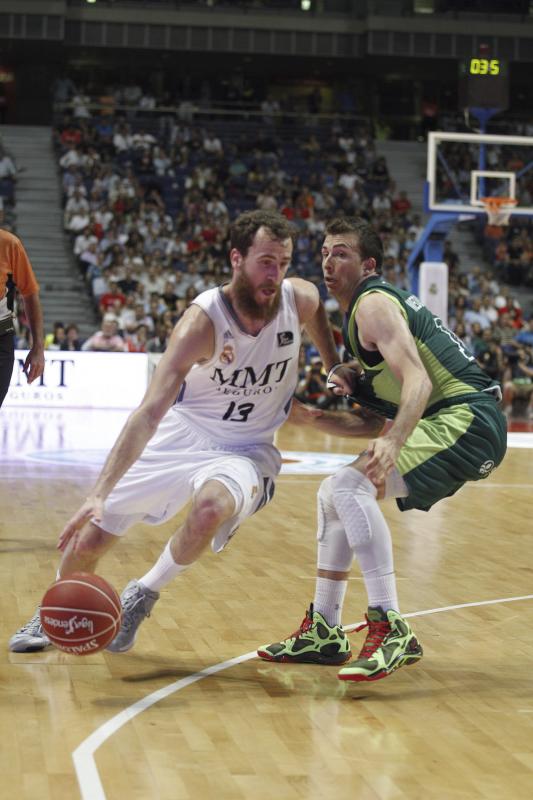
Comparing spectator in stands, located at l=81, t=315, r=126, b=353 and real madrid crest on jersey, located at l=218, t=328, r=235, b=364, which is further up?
real madrid crest on jersey, located at l=218, t=328, r=235, b=364

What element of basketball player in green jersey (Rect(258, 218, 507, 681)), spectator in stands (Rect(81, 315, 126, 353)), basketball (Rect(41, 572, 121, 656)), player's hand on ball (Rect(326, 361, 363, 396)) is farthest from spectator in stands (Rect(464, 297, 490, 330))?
basketball (Rect(41, 572, 121, 656))

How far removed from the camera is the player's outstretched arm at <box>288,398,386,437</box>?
488cm

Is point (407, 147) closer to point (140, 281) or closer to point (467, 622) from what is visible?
point (140, 281)

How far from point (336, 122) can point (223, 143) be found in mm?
3593

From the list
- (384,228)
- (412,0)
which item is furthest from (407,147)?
(384,228)

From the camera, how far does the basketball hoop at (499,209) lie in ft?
60.9

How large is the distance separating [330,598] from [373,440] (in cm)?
74

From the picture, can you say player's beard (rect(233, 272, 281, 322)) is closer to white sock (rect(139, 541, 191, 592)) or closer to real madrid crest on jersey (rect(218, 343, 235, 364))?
real madrid crest on jersey (rect(218, 343, 235, 364))

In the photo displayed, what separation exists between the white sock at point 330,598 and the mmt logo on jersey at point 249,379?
80cm

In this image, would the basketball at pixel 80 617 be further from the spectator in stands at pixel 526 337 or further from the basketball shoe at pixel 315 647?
the spectator in stands at pixel 526 337

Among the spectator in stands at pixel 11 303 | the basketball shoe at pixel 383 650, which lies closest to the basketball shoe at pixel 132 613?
the basketball shoe at pixel 383 650

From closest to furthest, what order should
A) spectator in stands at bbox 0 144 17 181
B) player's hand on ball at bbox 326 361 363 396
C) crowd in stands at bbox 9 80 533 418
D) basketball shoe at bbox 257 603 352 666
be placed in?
basketball shoe at bbox 257 603 352 666 < player's hand on ball at bbox 326 361 363 396 < crowd in stands at bbox 9 80 533 418 < spectator in stands at bbox 0 144 17 181

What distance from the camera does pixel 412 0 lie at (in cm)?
2973

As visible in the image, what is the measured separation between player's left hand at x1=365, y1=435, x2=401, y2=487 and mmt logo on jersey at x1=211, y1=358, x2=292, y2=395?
589 mm
